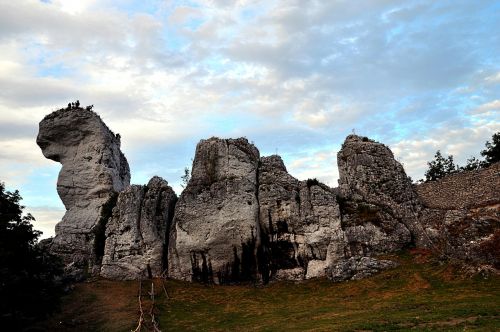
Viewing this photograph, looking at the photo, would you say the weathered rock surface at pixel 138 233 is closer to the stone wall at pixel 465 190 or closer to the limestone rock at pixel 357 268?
the limestone rock at pixel 357 268

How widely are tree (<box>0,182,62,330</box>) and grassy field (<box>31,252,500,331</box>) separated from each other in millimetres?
3755

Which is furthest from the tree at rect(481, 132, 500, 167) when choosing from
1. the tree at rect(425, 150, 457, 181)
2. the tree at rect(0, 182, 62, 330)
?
the tree at rect(0, 182, 62, 330)

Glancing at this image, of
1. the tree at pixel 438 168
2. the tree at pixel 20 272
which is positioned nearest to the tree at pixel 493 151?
the tree at pixel 438 168

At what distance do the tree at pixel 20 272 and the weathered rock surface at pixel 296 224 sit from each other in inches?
774

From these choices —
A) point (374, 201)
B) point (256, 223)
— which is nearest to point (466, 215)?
point (374, 201)

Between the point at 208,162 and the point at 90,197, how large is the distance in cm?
1646

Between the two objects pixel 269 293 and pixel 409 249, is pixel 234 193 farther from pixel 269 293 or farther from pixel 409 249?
pixel 409 249

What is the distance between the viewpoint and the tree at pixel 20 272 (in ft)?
103

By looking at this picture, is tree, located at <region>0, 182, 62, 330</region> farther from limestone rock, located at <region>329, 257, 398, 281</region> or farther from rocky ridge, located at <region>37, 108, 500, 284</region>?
limestone rock, located at <region>329, 257, 398, 281</region>

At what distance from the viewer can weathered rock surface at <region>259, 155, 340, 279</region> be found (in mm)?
45750

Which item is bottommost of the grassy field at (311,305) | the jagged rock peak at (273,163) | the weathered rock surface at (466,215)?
the grassy field at (311,305)

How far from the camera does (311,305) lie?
36.7m

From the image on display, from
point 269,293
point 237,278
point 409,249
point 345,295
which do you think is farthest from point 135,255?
point 409,249

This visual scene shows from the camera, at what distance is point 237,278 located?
46.6 meters
